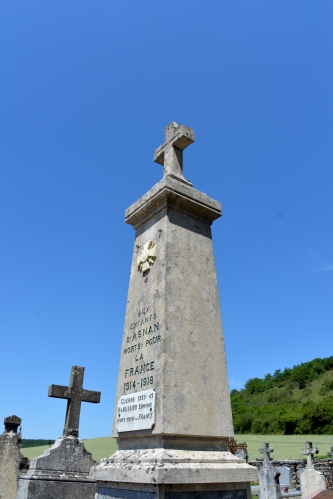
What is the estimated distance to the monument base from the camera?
3010 mm

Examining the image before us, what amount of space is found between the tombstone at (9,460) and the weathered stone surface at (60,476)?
2196mm

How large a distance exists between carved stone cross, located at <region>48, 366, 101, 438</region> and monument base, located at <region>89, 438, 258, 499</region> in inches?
119

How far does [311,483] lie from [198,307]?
47.6ft

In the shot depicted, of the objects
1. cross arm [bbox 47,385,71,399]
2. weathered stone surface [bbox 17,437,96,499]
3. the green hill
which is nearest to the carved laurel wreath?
cross arm [bbox 47,385,71,399]

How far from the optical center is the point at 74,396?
6.87m

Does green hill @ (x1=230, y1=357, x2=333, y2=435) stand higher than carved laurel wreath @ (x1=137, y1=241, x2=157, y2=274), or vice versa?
green hill @ (x1=230, y1=357, x2=333, y2=435)

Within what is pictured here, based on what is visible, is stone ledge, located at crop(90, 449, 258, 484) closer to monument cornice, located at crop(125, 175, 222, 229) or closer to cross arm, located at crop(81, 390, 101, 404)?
monument cornice, located at crop(125, 175, 222, 229)

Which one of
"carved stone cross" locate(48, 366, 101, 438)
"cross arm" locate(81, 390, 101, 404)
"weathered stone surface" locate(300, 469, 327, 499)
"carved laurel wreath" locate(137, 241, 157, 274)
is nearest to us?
"carved laurel wreath" locate(137, 241, 157, 274)

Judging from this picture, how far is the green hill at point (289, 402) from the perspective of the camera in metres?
51.5

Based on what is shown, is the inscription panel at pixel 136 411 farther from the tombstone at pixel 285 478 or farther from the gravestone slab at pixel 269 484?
the tombstone at pixel 285 478

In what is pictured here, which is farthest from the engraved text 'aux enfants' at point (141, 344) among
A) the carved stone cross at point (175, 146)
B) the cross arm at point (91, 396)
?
the cross arm at point (91, 396)

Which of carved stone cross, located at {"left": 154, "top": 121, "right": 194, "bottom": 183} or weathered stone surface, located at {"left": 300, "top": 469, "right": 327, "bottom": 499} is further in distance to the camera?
weathered stone surface, located at {"left": 300, "top": 469, "right": 327, "bottom": 499}

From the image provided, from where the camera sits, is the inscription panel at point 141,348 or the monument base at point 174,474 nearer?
the monument base at point 174,474

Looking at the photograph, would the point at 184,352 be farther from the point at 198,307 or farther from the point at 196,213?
the point at 196,213
